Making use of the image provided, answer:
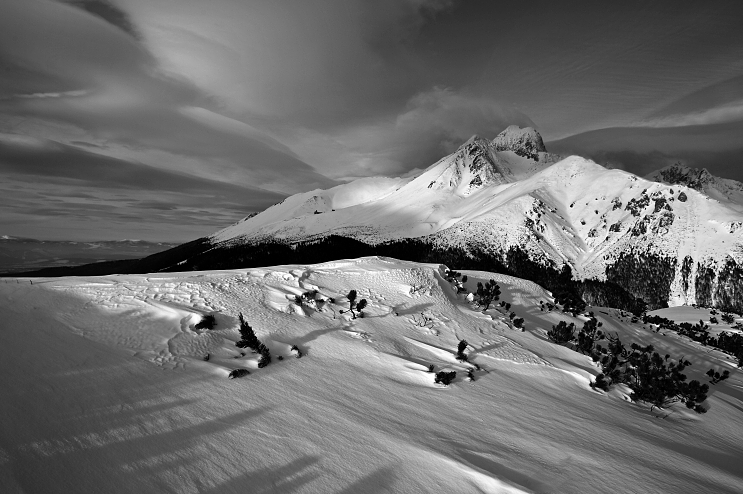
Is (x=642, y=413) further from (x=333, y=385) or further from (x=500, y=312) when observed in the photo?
(x=333, y=385)

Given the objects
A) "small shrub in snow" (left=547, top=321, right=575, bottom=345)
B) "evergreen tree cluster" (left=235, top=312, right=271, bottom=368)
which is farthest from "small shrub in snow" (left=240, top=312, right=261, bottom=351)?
"small shrub in snow" (left=547, top=321, right=575, bottom=345)

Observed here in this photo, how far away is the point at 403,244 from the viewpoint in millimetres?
190500

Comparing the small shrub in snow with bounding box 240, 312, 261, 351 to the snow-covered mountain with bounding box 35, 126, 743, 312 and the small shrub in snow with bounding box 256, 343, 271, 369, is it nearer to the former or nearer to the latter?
the small shrub in snow with bounding box 256, 343, 271, 369

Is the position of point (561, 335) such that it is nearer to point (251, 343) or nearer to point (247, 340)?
point (251, 343)

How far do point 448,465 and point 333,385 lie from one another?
3.50 meters

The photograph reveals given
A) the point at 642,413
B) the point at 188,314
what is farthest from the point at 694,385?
the point at 188,314

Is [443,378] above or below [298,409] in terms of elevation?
below

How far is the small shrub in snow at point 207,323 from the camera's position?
981 cm

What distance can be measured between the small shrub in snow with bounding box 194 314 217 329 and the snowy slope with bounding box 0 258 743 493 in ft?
0.78

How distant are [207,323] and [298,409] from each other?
5.23 m

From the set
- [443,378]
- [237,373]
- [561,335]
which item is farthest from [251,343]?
[561,335]

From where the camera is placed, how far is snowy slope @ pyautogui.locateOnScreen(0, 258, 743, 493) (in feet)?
14.9

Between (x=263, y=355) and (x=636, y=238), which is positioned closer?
(x=263, y=355)

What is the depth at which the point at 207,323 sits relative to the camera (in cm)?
1004
